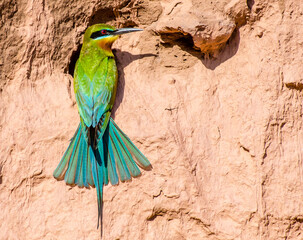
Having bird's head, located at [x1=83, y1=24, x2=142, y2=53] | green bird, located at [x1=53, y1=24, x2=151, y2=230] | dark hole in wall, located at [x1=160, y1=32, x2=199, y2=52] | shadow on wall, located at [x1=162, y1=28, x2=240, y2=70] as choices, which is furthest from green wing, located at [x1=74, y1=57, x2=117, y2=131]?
shadow on wall, located at [x1=162, y1=28, x2=240, y2=70]

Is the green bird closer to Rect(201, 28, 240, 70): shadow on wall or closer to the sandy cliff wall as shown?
the sandy cliff wall

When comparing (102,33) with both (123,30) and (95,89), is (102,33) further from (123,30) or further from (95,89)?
(95,89)

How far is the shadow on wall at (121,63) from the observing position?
9.19 ft

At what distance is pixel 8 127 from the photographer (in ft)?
8.70

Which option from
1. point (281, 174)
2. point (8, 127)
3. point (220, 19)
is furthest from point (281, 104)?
point (8, 127)

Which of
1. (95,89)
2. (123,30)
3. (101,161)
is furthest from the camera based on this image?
(123,30)

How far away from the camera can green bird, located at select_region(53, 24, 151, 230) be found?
2574 mm

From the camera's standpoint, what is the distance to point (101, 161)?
8.61ft

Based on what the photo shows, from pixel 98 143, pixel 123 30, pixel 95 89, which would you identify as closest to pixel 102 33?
pixel 123 30

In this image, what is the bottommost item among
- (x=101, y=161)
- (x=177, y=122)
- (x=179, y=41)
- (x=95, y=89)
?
(x=101, y=161)

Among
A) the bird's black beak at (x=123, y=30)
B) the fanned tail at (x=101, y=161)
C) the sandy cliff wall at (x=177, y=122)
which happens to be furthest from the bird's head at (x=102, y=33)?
the fanned tail at (x=101, y=161)

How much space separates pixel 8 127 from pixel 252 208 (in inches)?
54.2

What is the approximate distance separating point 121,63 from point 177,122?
0.56 m

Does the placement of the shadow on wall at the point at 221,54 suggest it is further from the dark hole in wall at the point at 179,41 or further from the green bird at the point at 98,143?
the green bird at the point at 98,143
